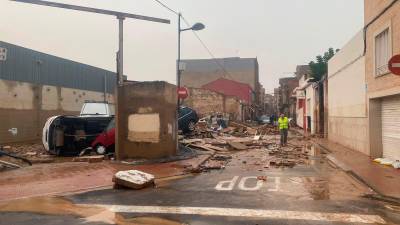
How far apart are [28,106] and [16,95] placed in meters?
1.52

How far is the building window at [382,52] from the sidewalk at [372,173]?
3216mm

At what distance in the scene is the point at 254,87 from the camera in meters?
90.6

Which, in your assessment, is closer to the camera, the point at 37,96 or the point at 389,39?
the point at 389,39

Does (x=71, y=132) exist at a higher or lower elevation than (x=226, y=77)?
lower

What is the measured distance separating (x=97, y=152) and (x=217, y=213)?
12146mm

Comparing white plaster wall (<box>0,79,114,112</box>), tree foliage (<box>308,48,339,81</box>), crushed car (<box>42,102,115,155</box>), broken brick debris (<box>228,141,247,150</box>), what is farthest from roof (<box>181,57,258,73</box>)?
crushed car (<box>42,102,115,155</box>)

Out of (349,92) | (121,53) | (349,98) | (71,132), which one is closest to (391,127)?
(349,98)

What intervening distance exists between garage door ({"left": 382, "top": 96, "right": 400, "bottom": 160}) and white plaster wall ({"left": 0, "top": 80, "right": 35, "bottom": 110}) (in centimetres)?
2023

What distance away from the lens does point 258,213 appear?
780 centimetres

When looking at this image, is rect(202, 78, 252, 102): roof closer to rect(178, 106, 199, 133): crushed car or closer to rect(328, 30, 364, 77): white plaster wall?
A: rect(178, 106, 199, 133): crushed car

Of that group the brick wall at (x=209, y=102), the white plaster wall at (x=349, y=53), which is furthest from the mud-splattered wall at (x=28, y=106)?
the brick wall at (x=209, y=102)

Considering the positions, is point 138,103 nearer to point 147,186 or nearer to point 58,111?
point 147,186

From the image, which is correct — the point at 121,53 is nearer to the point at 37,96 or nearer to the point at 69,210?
the point at 69,210

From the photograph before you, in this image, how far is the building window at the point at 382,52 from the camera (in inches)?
596
